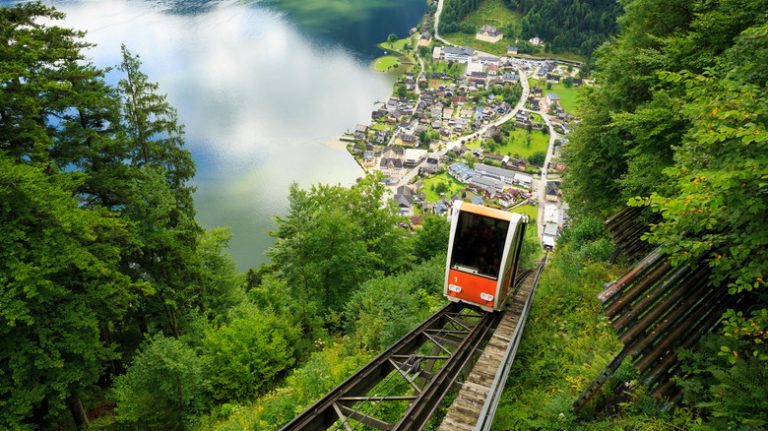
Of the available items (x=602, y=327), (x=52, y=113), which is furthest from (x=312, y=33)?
(x=602, y=327)

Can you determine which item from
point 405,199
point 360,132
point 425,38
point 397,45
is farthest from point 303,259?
point 425,38

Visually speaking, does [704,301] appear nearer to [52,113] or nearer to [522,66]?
[52,113]

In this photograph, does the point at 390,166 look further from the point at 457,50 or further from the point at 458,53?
the point at 457,50

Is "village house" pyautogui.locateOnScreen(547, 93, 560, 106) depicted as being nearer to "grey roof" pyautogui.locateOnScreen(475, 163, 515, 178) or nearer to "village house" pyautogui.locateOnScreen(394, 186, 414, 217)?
"grey roof" pyautogui.locateOnScreen(475, 163, 515, 178)

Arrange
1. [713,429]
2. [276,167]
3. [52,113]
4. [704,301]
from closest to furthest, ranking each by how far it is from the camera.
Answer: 1. [713,429]
2. [704,301]
3. [52,113]
4. [276,167]

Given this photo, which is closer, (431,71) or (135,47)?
(135,47)
